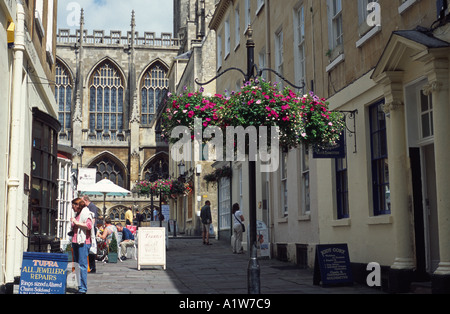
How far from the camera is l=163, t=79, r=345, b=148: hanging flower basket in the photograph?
895cm

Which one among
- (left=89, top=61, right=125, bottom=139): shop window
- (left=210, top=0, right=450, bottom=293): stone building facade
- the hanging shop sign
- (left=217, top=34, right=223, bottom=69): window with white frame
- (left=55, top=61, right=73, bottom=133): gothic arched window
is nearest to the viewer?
(left=210, top=0, right=450, bottom=293): stone building facade

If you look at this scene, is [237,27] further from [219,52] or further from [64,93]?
[64,93]

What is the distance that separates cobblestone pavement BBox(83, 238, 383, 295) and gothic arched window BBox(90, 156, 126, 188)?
39.1 metres

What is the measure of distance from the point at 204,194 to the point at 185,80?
9784 mm

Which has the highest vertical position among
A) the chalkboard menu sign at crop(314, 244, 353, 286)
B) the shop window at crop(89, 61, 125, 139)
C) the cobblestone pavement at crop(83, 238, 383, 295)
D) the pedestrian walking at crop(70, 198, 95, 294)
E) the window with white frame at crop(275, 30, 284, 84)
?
the shop window at crop(89, 61, 125, 139)

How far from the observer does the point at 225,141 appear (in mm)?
9320

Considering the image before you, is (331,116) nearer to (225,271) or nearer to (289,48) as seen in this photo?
(225,271)

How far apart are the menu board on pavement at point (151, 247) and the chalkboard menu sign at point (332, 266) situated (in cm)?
520

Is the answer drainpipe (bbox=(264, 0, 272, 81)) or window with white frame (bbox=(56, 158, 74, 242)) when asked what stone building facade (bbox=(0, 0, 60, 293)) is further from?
drainpipe (bbox=(264, 0, 272, 81))

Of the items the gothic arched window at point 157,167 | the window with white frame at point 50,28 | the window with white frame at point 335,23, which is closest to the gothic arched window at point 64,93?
the gothic arched window at point 157,167

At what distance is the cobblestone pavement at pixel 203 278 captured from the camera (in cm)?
1031

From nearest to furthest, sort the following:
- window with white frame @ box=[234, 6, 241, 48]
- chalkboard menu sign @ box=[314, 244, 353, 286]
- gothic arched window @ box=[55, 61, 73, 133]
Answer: chalkboard menu sign @ box=[314, 244, 353, 286] < window with white frame @ box=[234, 6, 241, 48] < gothic arched window @ box=[55, 61, 73, 133]

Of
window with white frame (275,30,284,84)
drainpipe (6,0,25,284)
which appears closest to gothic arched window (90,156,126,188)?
window with white frame (275,30,284,84)
